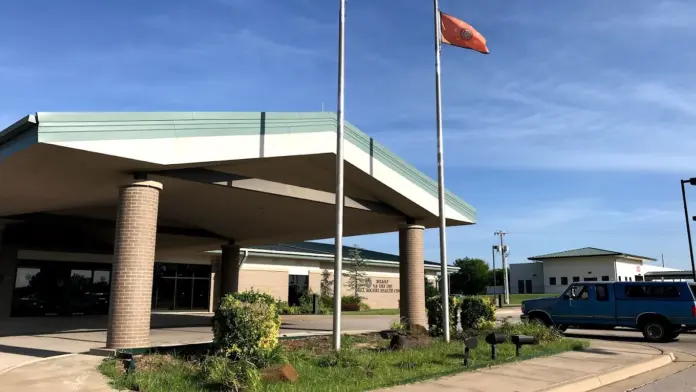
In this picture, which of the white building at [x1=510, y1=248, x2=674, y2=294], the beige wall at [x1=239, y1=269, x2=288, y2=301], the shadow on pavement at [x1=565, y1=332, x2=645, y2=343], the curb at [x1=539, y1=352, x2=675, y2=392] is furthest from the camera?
the white building at [x1=510, y1=248, x2=674, y2=294]

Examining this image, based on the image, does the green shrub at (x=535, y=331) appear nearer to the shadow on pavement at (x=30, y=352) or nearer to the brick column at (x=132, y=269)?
the brick column at (x=132, y=269)

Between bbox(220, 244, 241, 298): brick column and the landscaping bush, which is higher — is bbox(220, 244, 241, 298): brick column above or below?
above

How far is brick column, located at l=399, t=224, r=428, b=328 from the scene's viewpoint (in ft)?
58.9

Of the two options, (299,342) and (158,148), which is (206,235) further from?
(158,148)

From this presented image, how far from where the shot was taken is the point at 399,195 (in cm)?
1703

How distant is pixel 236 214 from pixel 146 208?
8497 millimetres

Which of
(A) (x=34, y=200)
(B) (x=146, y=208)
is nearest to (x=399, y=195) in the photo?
(B) (x=146, y=208)

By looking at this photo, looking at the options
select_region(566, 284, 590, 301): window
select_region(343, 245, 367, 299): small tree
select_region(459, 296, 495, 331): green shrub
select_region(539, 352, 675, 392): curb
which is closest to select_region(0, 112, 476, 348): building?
select_region(459, 296, 495, 331): green shrub

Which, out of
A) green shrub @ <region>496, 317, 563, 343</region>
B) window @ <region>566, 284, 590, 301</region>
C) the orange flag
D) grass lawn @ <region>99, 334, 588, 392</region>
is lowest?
grass lawn @ <region>99, 334, 588, 392</region>

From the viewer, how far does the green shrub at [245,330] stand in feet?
33.6

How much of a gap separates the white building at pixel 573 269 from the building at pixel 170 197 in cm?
5852

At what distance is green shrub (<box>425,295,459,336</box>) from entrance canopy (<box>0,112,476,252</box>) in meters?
2.81

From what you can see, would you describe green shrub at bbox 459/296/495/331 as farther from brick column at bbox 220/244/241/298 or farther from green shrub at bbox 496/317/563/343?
brick column at bbox 220/244/241/298

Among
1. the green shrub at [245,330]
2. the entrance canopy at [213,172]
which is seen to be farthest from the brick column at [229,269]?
the green shrub at [245,330]
